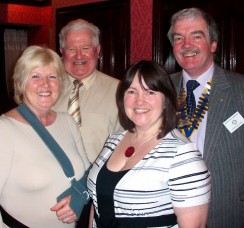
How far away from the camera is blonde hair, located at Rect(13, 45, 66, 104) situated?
197cm

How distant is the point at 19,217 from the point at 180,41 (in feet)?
4.95

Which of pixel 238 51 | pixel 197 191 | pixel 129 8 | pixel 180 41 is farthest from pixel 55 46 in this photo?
pixel 197 191

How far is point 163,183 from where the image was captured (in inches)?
59.0

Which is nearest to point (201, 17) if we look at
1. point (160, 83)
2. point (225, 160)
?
point (160, 83)

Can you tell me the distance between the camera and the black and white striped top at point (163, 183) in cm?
144

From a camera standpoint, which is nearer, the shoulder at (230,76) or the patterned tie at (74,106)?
the shoulder at (230,76)

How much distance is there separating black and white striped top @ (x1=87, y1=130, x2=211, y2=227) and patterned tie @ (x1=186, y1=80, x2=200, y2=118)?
0.56 metres

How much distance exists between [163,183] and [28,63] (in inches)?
42.5

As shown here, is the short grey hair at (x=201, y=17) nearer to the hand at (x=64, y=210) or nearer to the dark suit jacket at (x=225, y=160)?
the dark suit jacket at (x=225, y=160)

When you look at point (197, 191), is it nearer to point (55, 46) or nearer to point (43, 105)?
point (43, 105)

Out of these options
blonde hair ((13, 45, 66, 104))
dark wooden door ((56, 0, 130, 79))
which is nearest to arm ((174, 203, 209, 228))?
blonde hair ((13, 45, 66, 104))

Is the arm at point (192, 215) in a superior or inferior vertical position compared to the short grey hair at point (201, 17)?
inferior

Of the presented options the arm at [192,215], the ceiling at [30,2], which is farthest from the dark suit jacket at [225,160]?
the ceiling at [30,2]

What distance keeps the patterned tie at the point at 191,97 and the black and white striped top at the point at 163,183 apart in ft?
1.85
